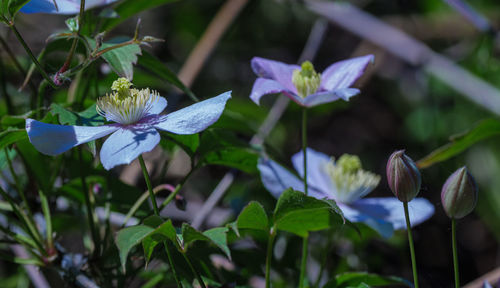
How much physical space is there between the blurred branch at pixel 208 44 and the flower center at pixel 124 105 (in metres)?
0.56

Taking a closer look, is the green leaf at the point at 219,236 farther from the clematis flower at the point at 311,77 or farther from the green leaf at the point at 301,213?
the clematis flower at the point at 311,77

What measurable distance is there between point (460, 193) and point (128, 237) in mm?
310

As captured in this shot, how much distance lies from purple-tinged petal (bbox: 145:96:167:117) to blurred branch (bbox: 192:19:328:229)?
151 mm

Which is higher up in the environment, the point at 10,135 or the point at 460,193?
the point at 460,193

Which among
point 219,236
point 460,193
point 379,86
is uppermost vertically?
point 460,193

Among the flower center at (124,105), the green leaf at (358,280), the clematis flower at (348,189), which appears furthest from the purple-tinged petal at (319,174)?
the flower center at (124,105)

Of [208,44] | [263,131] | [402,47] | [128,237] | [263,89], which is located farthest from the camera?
[402,47]

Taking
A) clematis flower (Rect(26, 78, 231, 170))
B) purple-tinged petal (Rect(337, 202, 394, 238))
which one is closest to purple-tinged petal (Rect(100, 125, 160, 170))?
clematis flower (Rect(26, 78, 231, 170))

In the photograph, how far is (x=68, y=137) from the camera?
0.52 metres

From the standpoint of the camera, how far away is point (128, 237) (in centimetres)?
48

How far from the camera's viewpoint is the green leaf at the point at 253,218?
0.50 m

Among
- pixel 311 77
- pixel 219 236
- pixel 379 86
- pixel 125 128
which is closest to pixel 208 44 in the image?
pixel 311 77

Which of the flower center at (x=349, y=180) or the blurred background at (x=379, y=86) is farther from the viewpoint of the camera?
the blurred background at (x=379, y=86)

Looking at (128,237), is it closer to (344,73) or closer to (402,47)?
(344,73)
